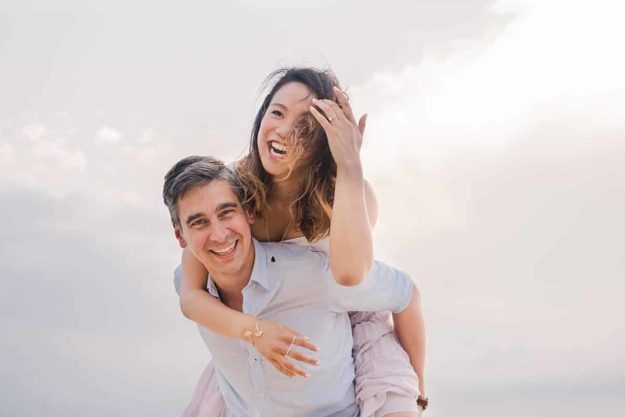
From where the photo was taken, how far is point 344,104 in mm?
5930

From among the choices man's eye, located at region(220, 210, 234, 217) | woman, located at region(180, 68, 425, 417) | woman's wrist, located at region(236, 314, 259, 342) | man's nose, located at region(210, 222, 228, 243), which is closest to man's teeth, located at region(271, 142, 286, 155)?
woman, located at region(180, 68, 425, 417)

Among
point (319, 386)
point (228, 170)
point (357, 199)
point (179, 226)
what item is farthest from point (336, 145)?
point (319, 386)

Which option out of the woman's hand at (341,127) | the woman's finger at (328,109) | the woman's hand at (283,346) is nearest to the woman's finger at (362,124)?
the woman's hand at (341,127)

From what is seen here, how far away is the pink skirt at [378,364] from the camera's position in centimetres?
621

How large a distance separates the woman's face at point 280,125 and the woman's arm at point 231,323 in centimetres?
88

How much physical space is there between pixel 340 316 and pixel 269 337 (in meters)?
1.10

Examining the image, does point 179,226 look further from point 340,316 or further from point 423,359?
point 423,359

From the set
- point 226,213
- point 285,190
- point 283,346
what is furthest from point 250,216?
point 283,346

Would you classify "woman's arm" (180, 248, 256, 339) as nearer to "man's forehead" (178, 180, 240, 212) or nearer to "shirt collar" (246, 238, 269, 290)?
"shirt collar" (246, 238, 269, 290)

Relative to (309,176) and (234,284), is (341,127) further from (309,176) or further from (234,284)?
(234,284)

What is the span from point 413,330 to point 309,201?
3.88 ft

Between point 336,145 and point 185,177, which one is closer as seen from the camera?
point 336,145

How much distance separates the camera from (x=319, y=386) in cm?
625

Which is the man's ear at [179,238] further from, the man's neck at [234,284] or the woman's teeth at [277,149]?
the woman's teeth at [277,149]
